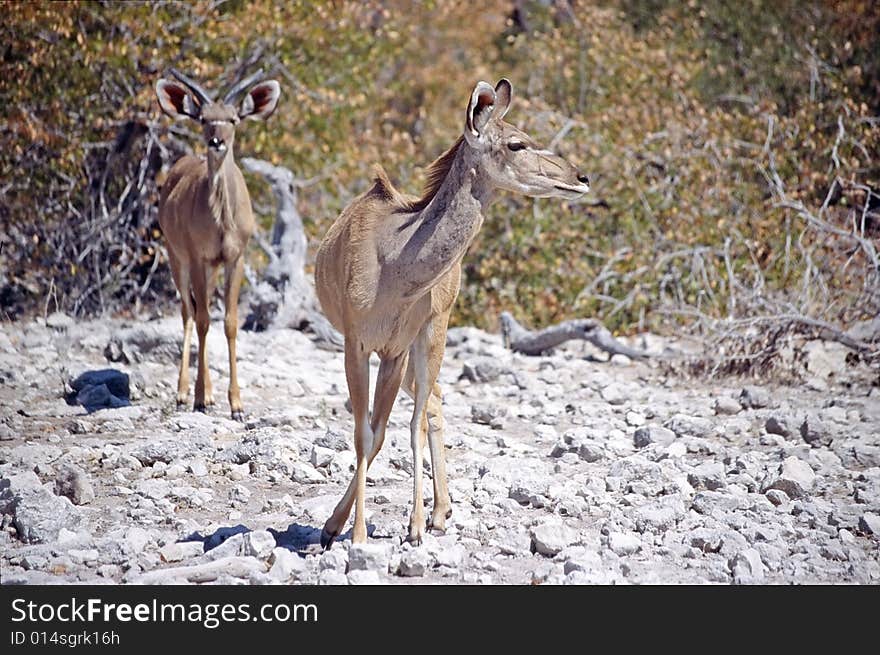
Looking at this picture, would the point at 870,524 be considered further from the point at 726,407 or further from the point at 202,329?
the point at 202,329

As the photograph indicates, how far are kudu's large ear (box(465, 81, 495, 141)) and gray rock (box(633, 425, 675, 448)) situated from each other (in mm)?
3357

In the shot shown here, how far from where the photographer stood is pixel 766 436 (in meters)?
9.03

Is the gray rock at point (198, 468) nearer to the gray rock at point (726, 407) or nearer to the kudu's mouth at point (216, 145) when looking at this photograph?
the kudu's mouth at point (216, 145)

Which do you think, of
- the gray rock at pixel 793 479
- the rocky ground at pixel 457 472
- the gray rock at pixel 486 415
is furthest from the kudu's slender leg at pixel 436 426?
the gray rock at pixel 486 415

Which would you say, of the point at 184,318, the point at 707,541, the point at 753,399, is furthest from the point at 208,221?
the point at 707,541

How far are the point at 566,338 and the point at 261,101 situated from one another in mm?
3779

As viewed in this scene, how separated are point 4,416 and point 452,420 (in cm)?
344

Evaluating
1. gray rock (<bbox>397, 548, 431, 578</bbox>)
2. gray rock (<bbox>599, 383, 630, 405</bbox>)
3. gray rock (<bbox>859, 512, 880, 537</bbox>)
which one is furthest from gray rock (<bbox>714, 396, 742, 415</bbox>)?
gray rock (<bbox>397, 548, 431, 578</bbox>)

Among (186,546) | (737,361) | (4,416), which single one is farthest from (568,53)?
(186,546)

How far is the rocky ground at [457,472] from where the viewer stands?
20.2 ft

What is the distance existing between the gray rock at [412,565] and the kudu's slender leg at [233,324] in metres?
4.01

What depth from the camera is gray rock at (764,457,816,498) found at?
752 centimetres

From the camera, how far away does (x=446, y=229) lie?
633cm
